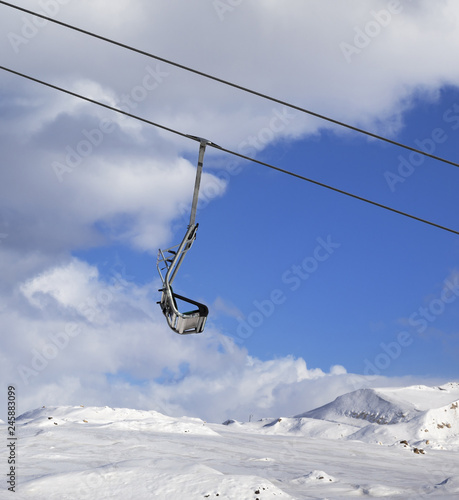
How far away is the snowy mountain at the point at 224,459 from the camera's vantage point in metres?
16.5

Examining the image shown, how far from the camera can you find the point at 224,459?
23641mm

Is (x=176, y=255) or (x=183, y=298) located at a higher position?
(x=176, y=255)

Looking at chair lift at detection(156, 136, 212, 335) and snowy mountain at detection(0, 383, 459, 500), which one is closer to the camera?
chair lift at detection(156, 136, 212, 335)

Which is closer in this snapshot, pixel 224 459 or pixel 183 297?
pixel 183 297

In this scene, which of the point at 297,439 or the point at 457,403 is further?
the point at 457,403

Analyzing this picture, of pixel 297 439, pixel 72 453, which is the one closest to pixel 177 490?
pixel 72 453

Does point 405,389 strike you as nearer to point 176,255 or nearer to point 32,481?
point 32,481

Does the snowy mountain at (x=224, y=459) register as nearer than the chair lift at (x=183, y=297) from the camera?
Answer: No

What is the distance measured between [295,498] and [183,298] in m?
8.57

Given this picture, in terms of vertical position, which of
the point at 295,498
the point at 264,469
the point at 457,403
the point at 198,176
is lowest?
the point at 295,498

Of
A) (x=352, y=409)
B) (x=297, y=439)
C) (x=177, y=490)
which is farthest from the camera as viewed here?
(x=352, y=409)

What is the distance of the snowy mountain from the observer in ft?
54.0

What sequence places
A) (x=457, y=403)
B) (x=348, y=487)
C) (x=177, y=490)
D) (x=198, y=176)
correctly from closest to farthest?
(x=198, y=176) → (x=177, y=490) → (x=348, y=487) → (x=457, y=403)

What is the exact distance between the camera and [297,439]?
3475cm
